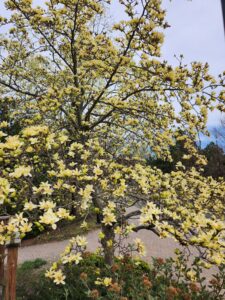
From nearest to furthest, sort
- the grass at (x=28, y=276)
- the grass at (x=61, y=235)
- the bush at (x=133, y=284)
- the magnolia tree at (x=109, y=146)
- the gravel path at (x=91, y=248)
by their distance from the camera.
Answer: the magnolia tree at (x=109, y=146) < the bush at (x=133, y=284) < the grass at (x=28, y=276) < the gravel path at (x=91, y=248) < the grass at (x=61, y=235)

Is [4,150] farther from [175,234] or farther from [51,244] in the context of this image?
[51,244]

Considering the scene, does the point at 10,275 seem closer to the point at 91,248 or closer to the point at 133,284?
the point at 133,284

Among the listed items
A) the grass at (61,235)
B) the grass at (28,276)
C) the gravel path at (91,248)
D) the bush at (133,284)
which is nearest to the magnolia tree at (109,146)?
the bush at (133,284)

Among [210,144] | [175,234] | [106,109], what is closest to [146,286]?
[175,234]

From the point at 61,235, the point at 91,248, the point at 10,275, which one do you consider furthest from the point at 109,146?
the point at 61,235

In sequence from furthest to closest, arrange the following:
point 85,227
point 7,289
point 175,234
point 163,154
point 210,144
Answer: point 210,144 < point 163,154 < point 7,289 < point 85,227 < point 175,234

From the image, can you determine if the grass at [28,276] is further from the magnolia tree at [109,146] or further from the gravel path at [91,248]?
the magnolia tree at [109,146]

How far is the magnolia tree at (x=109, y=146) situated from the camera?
7.64 ft

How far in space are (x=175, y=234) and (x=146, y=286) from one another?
1.07 m

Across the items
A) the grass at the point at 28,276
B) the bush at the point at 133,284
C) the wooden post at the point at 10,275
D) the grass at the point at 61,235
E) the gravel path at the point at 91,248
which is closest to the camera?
the bush at the point at 133,284

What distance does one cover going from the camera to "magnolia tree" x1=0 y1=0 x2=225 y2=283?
91.7 inches

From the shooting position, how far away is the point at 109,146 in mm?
5422

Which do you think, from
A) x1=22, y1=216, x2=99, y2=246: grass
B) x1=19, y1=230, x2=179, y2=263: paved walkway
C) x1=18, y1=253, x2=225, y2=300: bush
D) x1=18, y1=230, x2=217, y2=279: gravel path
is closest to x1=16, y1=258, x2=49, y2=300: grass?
x1=18, y1=253, x2=225, y2=300: bush

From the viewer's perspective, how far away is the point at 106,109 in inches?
241
